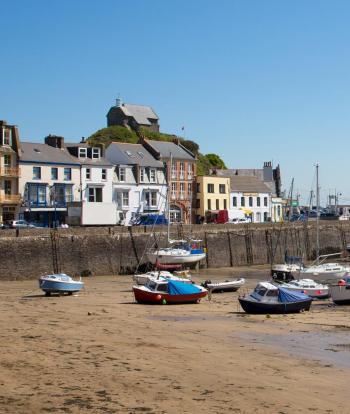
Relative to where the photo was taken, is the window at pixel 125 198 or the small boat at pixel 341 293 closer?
the small boat at pixel 341 293

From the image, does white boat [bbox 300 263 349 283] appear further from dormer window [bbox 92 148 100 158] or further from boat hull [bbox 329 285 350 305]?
dormer window [bbox 92 148 100 158]

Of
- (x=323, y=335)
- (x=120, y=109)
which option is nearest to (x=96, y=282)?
(x=323, y=335)

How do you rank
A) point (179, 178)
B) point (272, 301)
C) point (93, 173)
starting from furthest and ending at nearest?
point (179, 178) → point (93, 173) → point (272, 301)

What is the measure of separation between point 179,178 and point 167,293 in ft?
135

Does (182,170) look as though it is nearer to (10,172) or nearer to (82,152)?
(82,152)

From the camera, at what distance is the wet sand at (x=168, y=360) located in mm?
16547

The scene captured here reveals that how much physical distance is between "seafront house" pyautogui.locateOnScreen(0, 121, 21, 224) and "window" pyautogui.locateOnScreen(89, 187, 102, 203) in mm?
8316

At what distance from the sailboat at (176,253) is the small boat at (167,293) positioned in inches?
530

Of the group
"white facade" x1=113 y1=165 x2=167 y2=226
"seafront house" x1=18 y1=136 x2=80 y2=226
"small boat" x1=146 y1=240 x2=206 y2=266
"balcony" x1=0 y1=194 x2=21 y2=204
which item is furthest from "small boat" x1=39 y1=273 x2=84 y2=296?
"white facade" x1=113 y1=165 x2=167 y2=226

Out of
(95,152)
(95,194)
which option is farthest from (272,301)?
(95,152)

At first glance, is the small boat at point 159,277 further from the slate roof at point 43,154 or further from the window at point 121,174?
the window at point 121,174

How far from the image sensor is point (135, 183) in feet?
230

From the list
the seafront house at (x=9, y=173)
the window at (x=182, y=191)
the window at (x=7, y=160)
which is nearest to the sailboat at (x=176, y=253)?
the seafront house at (x=9, y=173)

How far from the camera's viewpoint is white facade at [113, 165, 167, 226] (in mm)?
68500
